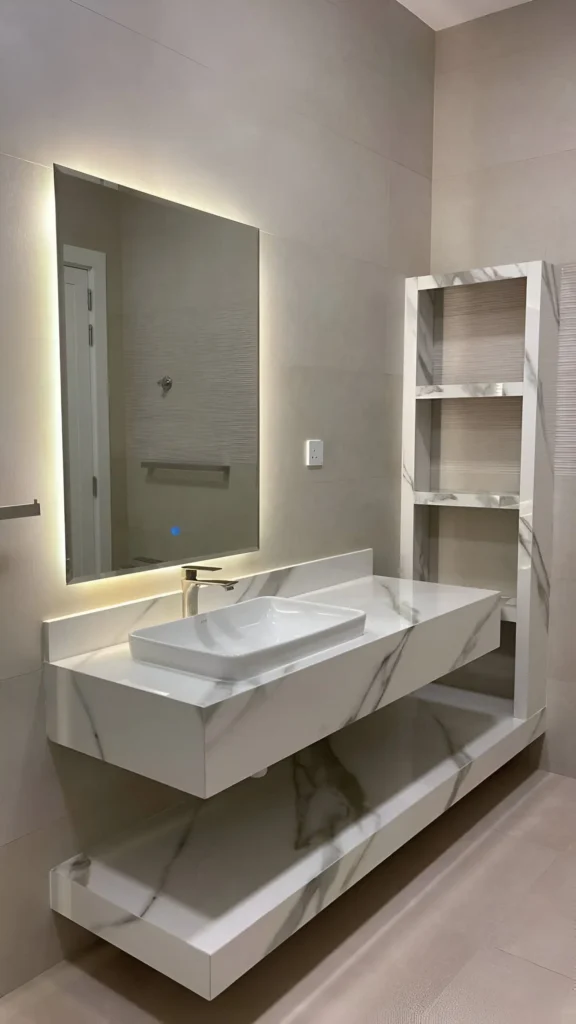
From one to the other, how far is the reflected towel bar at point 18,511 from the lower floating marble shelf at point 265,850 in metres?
0.82

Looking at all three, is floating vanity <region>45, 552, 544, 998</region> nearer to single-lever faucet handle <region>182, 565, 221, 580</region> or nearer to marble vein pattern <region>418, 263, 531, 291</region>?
single-lever faucet handle <region>182, 565, 221, 580</region>

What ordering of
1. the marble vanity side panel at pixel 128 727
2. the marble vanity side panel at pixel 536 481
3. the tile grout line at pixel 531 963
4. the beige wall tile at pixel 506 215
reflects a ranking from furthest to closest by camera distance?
the beige wall tile at pixel 506 215, the marble vanity side panel at pixel 536 481, the tile grout line at pixel 531 963, the marble vanity side panel at pixel 128 727

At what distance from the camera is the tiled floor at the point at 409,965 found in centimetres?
176

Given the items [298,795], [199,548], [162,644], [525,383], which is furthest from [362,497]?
[162,644]

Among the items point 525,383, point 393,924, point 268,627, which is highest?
point 525,383

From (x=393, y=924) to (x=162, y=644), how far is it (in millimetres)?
978

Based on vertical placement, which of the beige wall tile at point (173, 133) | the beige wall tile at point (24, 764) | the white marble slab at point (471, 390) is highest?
the beige wall tile at point (173, 133)

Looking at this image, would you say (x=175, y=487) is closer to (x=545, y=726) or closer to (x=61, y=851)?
(x=61, y=851)

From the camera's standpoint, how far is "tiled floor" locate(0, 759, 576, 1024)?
1.76m

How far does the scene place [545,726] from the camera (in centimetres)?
301

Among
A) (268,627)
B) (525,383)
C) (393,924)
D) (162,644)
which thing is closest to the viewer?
(162,644)

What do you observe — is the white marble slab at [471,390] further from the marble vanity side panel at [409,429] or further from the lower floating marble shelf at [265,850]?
the lower floating marble shelf at [265,850]

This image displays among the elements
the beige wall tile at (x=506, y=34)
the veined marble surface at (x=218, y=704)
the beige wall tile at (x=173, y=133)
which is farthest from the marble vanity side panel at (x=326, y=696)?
the beige wall tile at (x=506, y=34)

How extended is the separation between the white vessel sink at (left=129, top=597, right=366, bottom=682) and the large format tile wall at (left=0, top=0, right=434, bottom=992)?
160mm
